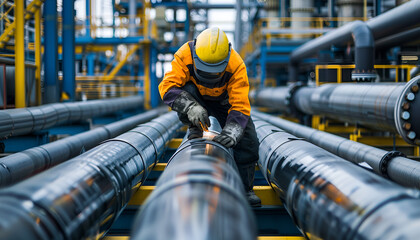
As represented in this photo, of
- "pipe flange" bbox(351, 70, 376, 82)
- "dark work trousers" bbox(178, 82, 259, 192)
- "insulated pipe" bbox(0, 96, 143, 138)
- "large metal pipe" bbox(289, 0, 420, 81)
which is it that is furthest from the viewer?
"pipe flange" bbox(351, 70, 376, 82)

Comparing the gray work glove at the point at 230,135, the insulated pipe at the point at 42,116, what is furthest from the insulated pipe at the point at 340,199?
the insulated pipe at the point at 42,116

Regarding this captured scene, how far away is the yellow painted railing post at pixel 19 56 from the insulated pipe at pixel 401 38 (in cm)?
657

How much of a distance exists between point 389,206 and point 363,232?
135 millimetres

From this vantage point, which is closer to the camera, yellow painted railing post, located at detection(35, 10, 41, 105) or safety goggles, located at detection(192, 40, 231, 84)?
safety goggles, located at detection(192, 40, 231, 84)

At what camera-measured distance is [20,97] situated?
5.50 metres

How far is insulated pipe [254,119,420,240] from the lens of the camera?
53.6 inches

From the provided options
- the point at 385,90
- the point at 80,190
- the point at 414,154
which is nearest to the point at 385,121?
the point at 385,90

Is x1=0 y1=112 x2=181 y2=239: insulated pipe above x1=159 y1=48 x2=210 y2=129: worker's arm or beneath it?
beneath

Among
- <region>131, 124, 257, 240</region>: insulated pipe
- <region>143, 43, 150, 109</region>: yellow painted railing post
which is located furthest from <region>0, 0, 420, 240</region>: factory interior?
<region>143, 43, 150, 109</region>: yellow painted railing post

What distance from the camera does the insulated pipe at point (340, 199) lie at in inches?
53.6

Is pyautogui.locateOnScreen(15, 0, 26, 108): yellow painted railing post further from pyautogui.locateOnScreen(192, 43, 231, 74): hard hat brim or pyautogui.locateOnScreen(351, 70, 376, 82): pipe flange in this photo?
pyautogui.locateOnScreen(351, 70, 376, 82): pipe flange

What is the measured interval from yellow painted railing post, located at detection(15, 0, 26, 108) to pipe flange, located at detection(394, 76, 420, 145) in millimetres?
4772

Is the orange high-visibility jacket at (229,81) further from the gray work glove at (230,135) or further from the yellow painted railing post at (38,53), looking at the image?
the yellow painted railing post at (38,53)

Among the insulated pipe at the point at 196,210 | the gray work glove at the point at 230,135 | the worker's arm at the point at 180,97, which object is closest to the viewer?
the insulated pipe at the point at 196,210
